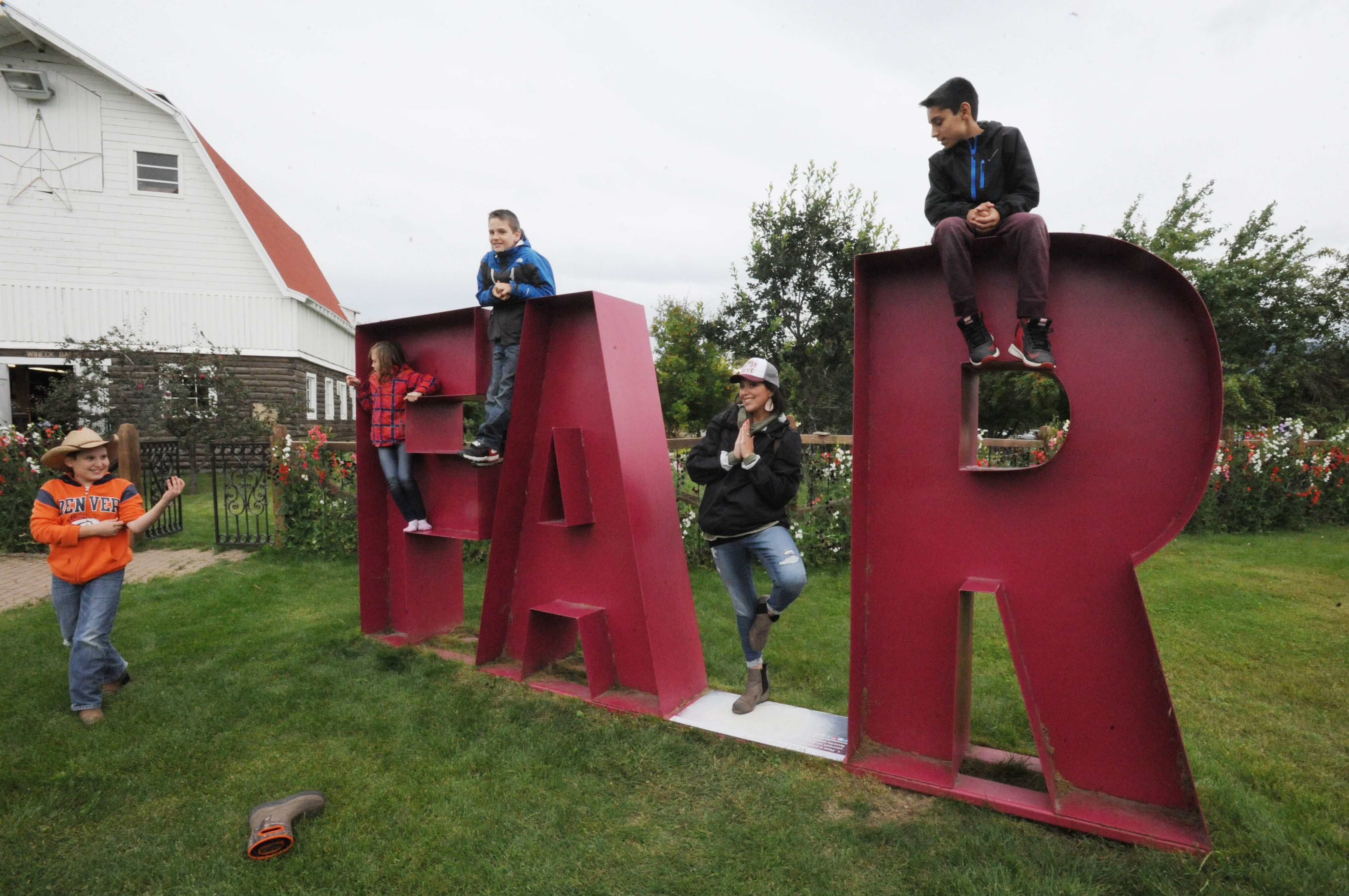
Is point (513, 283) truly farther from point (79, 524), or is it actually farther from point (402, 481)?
point (79, 524)

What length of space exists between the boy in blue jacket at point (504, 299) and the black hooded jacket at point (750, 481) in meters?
1.61

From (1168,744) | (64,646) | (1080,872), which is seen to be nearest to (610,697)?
(1080,872)

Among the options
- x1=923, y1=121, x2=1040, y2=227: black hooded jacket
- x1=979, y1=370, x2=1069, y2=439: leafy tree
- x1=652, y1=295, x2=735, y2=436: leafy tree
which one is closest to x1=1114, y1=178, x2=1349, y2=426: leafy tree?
x1=979, y1=370, x2=1069, y2=439: leafy tree

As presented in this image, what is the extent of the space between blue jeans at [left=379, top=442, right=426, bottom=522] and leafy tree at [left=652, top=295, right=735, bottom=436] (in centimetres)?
2173

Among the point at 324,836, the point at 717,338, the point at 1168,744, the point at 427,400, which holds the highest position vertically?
the point at 717,338

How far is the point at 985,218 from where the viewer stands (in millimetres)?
3088

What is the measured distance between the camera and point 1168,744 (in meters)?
2.93

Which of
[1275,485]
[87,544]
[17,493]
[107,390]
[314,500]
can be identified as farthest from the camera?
A: [107,390]

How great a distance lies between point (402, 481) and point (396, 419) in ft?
1.63

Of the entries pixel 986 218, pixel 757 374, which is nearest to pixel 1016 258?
pixel 986 218

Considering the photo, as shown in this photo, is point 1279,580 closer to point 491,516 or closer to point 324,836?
point 491,516

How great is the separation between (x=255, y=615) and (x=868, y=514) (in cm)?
565

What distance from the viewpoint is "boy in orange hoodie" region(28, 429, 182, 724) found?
4.30 m

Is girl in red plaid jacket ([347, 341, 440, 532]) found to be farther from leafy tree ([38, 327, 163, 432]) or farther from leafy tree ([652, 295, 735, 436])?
leafy tree ([652, 295, 735, 436])
